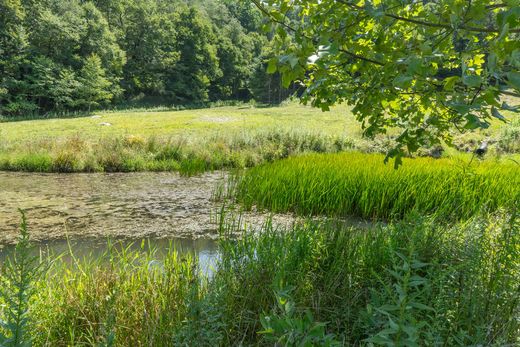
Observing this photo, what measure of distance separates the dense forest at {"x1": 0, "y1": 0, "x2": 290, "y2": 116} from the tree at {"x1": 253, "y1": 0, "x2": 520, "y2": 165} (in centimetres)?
3902

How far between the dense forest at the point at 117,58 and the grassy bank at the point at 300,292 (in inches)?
1518

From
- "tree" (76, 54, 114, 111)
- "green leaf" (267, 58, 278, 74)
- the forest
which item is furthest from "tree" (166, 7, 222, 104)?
"green leaf" (267, 58, 278, 74)

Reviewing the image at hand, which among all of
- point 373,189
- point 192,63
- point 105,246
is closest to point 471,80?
point 105,246

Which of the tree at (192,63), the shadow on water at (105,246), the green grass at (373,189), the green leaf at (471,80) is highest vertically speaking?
the tree at (192,63)

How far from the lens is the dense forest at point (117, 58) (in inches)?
1457

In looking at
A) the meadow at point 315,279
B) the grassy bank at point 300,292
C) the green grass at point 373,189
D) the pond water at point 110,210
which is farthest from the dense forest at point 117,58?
the grassy bank at point 300,292

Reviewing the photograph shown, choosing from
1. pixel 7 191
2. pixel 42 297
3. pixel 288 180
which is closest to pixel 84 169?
pixel 7 191

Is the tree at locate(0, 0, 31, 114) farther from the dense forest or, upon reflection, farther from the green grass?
the green grass

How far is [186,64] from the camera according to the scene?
56375 millimetres

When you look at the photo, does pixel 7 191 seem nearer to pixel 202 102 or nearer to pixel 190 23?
pixel 202 102

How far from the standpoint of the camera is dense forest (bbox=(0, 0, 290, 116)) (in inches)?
1457

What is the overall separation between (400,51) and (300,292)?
6.58ft

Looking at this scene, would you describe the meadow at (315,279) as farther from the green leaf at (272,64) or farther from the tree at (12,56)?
the tree at (12,56)

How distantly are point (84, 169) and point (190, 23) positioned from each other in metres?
50.0
